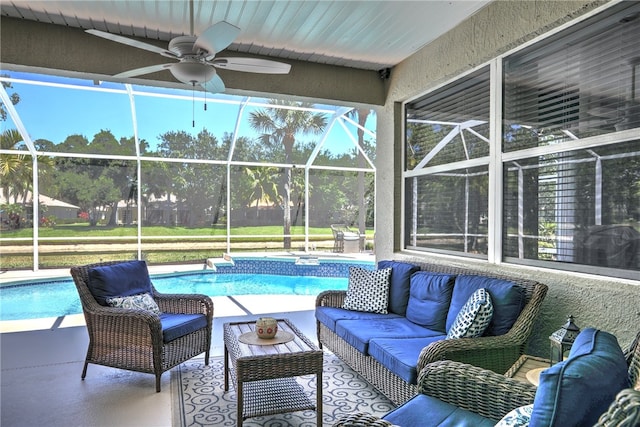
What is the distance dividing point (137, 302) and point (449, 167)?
3081mm

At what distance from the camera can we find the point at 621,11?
2.50 meters

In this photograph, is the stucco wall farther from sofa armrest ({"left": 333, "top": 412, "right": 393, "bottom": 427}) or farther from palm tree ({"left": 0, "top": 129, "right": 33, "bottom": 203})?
palm tree ({"left": 0, "top": 129, "right": 33, "bottom": 203})

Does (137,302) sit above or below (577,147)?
below

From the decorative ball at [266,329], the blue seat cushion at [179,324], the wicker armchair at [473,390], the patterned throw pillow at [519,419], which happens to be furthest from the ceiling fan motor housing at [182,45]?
the patterned throw pillow at [519,419]

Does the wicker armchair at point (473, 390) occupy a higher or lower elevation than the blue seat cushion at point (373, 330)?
higher

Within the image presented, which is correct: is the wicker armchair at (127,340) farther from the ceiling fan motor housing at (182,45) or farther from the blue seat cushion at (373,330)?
the ceiling fan motor housing at (182,45)

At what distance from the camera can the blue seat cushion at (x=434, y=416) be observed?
1.68m

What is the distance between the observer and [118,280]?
358 cm

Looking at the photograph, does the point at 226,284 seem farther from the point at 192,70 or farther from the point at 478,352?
the point at 478,352

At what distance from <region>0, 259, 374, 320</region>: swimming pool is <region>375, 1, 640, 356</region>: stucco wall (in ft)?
13.8

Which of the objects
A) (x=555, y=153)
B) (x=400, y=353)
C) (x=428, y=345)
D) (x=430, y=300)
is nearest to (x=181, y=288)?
(x=430, y=300)

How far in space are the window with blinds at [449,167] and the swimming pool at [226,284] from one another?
4.49 metres

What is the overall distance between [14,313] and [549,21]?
7.32m

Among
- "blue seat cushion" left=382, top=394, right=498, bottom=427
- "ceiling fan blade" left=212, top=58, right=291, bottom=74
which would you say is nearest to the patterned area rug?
"blue seat cushion" left=382, top=394, right=498, bottom=427
